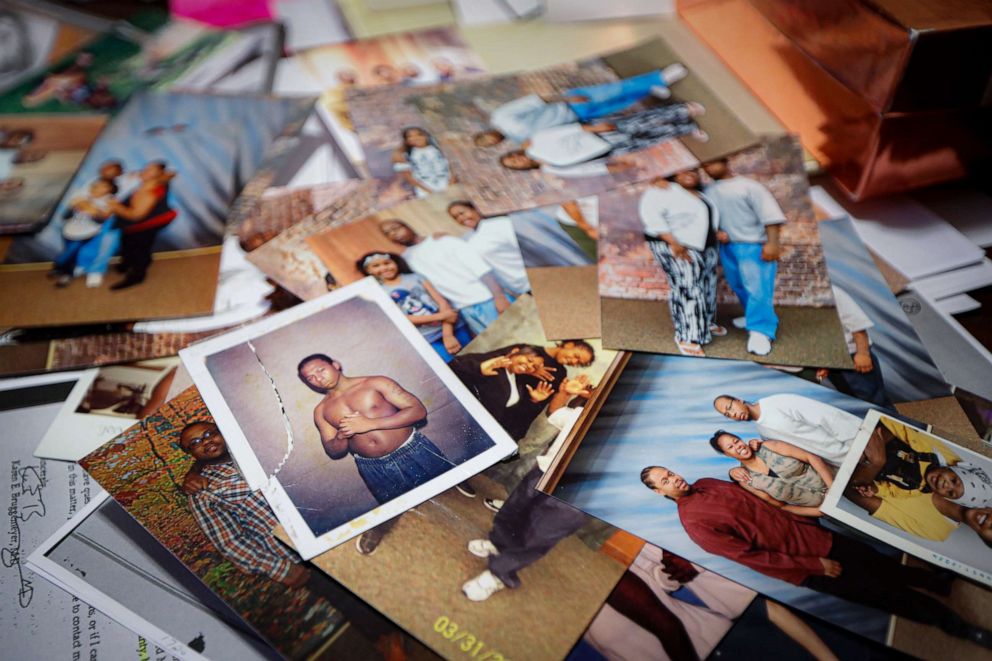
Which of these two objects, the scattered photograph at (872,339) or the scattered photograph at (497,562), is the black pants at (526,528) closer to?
the scattered photograph at (497,562)

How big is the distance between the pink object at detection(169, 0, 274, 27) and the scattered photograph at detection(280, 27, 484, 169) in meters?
0.16

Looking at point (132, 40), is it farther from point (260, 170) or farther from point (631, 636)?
point (631, 636)

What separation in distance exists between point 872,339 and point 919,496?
19 centimetres

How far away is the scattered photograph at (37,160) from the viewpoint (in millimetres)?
1000

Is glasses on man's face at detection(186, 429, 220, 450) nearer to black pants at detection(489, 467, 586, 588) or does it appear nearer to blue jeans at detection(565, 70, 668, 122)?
black pants at detection(489, 467, 586, 588)

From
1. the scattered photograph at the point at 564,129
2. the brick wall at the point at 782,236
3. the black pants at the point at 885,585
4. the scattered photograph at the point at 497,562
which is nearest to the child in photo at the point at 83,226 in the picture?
the scattered photograph at the point at 564,129

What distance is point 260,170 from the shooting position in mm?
1051

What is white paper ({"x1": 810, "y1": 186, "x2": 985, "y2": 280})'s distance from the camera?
→ 3.03 feet

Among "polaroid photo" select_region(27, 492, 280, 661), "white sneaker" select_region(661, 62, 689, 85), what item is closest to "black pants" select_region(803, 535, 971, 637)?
"polaroid photo" select_region(27, 492, 280, 661)

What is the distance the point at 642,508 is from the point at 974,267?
541 mm

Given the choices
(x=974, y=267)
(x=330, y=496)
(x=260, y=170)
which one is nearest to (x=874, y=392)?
(x=974, y=267)

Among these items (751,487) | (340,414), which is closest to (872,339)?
(751,487)

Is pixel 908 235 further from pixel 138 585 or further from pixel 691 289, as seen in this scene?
pixel 138 585

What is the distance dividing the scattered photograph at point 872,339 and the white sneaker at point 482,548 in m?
0.38
